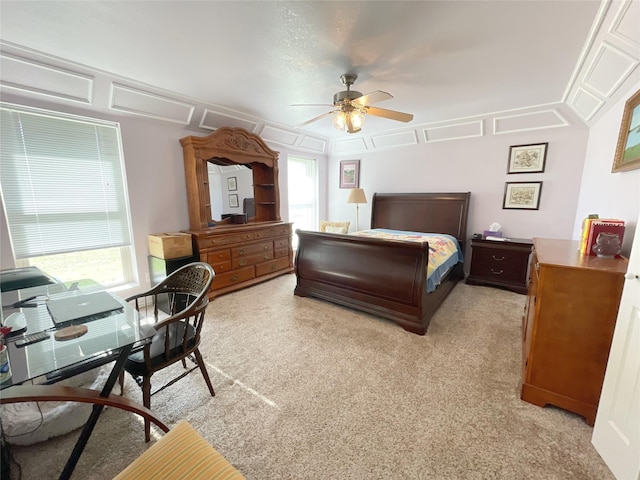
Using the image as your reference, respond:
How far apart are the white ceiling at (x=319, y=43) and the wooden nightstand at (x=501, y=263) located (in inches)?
72.6

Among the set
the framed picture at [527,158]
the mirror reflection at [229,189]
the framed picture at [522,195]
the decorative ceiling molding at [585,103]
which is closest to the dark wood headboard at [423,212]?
the framed picture at [522,195]

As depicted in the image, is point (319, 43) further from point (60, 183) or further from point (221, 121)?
point (60, 183)

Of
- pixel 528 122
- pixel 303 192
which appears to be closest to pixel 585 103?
pixel 528 122

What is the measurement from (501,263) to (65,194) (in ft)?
17.9

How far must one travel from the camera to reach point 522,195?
147 inches

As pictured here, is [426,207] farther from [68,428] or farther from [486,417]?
[68,428]

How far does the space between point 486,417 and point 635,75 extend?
2638 millimetres

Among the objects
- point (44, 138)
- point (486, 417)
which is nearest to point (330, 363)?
point (486, 417)

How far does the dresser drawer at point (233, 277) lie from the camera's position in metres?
3.46

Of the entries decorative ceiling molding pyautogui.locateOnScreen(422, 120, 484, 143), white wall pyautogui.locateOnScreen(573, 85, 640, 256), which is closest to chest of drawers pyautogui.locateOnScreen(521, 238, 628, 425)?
white wall pyautogui.locateOnScreen(573, 85, 640, 256)

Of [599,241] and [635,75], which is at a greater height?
[635,75]

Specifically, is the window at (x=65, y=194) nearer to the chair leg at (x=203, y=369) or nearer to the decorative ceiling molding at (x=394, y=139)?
the chair leg at (x=203, y=369)

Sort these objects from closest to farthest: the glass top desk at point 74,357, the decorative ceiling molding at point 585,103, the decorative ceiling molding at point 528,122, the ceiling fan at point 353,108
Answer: the glass top desk at point 74,357 < the ceiling fan at point 353,108 < the decorative ceiling molding at point 585,103 < the decorative ceiling molding at point 528,122

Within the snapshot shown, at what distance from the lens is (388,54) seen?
6.99ft
